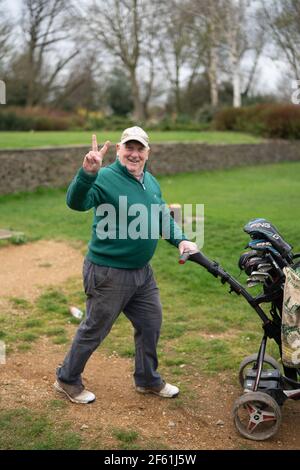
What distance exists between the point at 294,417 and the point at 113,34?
30707 mm

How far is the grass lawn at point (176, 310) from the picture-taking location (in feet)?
13.8

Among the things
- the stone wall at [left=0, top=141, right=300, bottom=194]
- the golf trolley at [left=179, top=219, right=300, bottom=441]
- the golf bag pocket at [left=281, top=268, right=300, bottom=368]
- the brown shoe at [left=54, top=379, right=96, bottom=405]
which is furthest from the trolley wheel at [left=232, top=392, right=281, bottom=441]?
the stone wall at [left=0, top=141, right=300, bottom=194]

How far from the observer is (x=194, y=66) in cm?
3822

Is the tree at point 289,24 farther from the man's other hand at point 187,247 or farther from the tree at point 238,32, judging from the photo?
the tree at point 238,32

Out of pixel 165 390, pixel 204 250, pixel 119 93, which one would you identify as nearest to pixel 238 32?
pixel 119 93

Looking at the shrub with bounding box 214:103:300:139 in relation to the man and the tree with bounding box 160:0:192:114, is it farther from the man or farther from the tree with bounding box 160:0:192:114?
the man

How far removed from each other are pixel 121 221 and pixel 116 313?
66 centimetres

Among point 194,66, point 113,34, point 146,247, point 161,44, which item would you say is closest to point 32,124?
point 113,34

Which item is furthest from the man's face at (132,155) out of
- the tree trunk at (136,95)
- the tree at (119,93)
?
the tree at (119,93)

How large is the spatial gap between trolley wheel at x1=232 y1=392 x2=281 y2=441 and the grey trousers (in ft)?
2.59

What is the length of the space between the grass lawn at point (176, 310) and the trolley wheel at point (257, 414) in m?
0.64

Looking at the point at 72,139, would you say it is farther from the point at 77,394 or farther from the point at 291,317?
the point at 291,317

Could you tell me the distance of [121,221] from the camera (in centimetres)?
407

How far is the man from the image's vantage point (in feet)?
13.3
